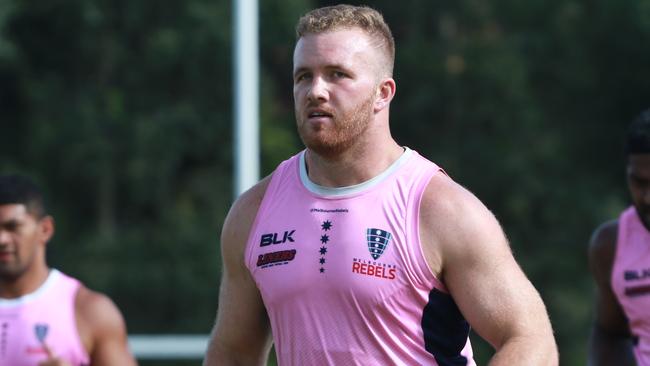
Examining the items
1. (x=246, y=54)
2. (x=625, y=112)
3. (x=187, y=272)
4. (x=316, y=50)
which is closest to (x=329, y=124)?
(x=316, y=50)

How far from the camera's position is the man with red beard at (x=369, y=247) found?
4.14m

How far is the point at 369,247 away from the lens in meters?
4.23

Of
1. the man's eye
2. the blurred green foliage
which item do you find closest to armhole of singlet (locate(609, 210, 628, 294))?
the man's eye

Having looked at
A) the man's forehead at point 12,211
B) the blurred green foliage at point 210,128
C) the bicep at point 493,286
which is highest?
the bicep at point 493,286

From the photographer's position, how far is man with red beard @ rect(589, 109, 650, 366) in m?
5.95

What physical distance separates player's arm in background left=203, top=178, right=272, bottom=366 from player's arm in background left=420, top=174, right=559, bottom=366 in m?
0.61

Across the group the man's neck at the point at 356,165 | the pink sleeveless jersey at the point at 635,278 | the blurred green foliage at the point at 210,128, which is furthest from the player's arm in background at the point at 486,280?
the blurred green foliage at the point at 210,128

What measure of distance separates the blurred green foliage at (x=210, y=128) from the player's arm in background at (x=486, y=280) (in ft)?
41.9

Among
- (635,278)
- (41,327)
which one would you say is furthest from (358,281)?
(41,327)

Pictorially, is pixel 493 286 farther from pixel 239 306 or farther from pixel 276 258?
pixel 239 306

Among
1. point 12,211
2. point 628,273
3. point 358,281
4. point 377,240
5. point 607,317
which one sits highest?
point 377,240

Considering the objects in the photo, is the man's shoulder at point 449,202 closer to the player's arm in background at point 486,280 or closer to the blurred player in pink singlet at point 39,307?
the player's arm in background at point 486,280

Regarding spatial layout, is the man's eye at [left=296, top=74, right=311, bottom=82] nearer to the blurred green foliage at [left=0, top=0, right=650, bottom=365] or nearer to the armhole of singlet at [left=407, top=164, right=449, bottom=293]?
the armhole of singlet at [left=407, top=164, right=449, bottom=293]

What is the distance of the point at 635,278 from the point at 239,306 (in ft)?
7.05
